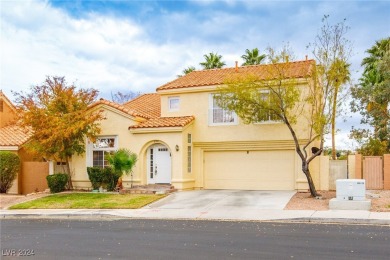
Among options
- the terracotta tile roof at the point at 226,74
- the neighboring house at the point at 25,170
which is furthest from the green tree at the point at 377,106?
the neighboring house at the point at 25,170

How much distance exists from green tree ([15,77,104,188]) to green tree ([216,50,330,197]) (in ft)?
23.5

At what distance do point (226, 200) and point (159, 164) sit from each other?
5.77m

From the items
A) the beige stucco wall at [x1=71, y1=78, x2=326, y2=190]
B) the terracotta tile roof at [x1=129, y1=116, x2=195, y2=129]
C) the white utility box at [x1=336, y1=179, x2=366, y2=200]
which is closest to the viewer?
the white utility box at [x1=336, y1=179, x2=366, y2=200]

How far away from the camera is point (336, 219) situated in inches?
611

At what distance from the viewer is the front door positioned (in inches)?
1018

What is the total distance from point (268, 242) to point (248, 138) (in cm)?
1382

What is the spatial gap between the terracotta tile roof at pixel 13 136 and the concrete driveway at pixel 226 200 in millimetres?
10997

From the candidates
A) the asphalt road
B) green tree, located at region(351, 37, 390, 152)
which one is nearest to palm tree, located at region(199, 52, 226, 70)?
green tree, located at region(351, 37, 390, 152)

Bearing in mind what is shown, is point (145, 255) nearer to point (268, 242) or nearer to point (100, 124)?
point (268, 242)

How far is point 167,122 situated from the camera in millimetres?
25609

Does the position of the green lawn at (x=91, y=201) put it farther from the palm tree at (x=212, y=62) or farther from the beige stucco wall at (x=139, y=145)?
the palm tree at (x=212, y=62)

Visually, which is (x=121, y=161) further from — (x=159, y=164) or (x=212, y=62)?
(x=212, y=62)

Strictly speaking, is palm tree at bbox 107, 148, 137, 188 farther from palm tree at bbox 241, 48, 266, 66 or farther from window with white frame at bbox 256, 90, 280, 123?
palm tree at bbox 241, 48, 266, 66

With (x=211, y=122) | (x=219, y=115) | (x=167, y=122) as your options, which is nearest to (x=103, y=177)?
(x=167, y=122)
